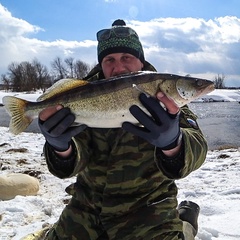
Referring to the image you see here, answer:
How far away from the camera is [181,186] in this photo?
5543 millimetres

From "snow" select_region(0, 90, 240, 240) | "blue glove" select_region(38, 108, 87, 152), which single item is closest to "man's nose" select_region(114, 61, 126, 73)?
"blue glove" select_region(38, 108, 87, 152)

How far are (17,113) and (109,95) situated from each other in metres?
0.72

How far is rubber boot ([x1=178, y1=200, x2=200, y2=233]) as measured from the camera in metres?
3.33

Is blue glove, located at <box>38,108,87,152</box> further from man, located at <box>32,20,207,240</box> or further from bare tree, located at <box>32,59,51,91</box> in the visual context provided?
bare tree, located at <box>32,59,51,91</box>

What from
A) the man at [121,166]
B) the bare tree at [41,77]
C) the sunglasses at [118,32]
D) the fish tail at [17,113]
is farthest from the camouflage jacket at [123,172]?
the bare tree at [41,77]

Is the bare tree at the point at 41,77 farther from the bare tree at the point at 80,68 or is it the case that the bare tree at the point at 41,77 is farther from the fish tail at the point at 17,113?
the fish tail at the point at 17,113

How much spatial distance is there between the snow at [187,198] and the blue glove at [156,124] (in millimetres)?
1599

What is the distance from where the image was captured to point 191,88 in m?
2.21

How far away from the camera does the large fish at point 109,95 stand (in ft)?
7.14

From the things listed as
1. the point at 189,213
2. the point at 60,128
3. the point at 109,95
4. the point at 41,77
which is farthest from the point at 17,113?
the point at 41,77

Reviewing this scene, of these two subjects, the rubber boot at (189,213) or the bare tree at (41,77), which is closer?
the rubber boot at (189,213)

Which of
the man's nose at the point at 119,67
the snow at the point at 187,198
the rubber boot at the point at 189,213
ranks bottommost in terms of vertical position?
the snow at the point at 187,198

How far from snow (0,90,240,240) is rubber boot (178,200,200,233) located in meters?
0.20

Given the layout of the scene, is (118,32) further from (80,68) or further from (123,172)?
(80,68)
